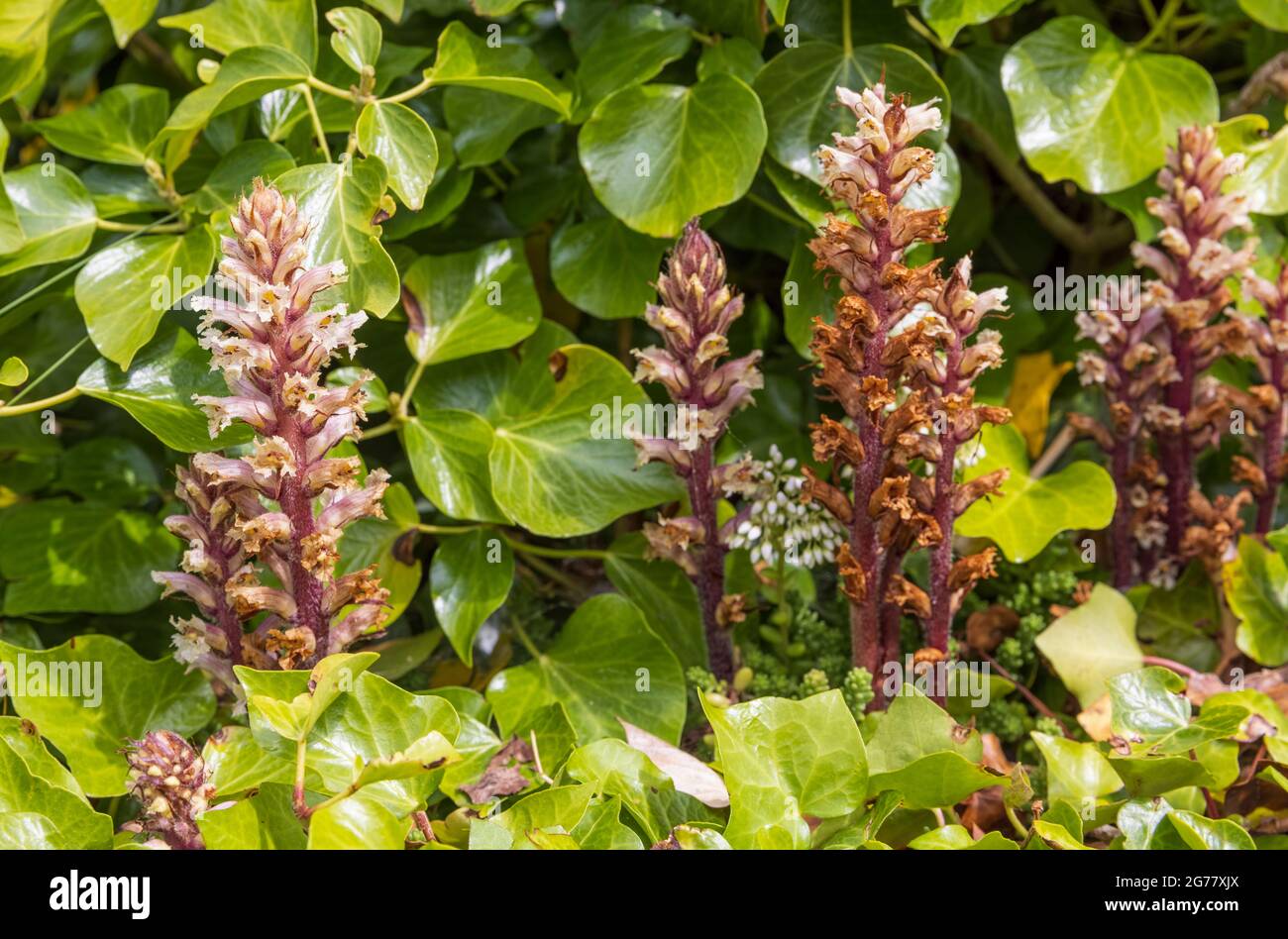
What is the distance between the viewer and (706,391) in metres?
0.99

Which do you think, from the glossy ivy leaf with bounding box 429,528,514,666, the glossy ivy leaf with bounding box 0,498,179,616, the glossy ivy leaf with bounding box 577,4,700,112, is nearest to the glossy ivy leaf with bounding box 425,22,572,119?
the glossy ivy leaf with bounding box 577,4,700,112

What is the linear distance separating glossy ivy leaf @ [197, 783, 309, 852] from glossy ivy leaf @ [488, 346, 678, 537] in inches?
12.1

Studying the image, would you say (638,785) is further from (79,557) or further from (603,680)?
(79,557)

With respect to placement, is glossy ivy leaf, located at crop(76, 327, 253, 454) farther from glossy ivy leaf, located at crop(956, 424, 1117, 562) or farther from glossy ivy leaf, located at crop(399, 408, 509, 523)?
glossy ivy leaf, located at crop(956, 424, 1117, 562)

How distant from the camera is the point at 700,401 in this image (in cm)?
99

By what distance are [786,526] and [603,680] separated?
0.21m

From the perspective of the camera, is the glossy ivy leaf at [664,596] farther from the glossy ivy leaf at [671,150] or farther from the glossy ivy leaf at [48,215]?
the glossy ivy leaf at [48,215]

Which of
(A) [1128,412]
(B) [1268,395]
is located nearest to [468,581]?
(A) [1128,412]

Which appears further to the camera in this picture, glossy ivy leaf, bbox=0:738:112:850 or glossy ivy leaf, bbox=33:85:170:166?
→ glossy ivy leaf, bbox=33:85:170:166

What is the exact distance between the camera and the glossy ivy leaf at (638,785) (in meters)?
0.88

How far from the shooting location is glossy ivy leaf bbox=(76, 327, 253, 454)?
933mm

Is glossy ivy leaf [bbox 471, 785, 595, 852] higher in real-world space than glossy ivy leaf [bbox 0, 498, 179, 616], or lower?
lower
